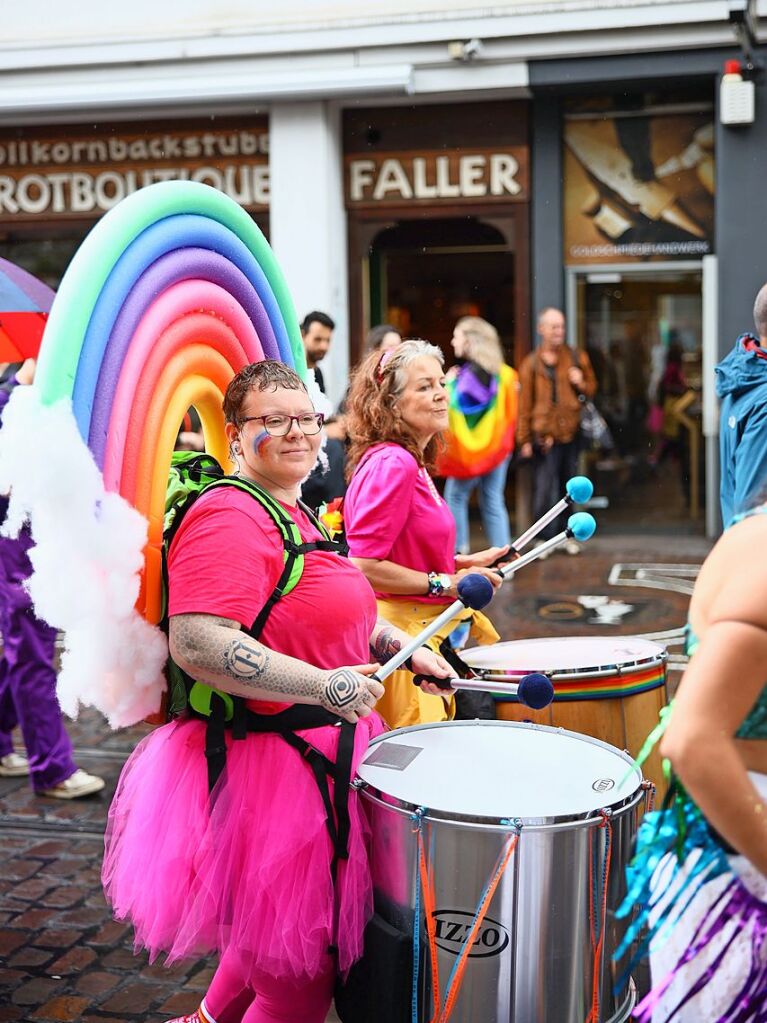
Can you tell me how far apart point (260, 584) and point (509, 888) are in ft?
2.58

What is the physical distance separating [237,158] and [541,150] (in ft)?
9.20

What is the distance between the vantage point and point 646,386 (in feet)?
37.4

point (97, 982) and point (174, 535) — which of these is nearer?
point (174, 535)

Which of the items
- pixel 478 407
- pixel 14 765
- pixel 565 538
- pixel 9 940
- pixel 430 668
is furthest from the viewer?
pixel 478 407

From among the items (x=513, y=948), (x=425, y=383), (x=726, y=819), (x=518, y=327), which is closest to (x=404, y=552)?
(x=425, y=383)

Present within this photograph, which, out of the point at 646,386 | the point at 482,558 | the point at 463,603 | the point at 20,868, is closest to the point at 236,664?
the point at 463,603

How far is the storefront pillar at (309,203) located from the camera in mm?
11094

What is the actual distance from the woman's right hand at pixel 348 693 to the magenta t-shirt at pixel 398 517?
1120 mm

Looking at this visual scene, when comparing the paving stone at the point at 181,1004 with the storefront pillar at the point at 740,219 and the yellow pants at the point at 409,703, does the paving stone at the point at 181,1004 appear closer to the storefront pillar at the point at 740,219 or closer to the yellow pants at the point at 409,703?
the yellow pants at the point at 409,703

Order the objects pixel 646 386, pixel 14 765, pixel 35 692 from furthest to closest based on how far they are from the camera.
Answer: pixel 646 386, pixel 14 765, pixel 35 692

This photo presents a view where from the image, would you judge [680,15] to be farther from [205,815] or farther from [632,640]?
[205,815]

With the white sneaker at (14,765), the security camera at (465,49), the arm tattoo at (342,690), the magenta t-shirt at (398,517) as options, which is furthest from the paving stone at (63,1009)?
the security camera at (465,49)

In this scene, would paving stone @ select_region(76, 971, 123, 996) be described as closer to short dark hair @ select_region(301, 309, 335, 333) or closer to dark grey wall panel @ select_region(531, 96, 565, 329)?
short dark hair @ select_region(301, 309, 335, 333)

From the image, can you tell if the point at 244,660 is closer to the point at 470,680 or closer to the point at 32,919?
the point at 470,680
